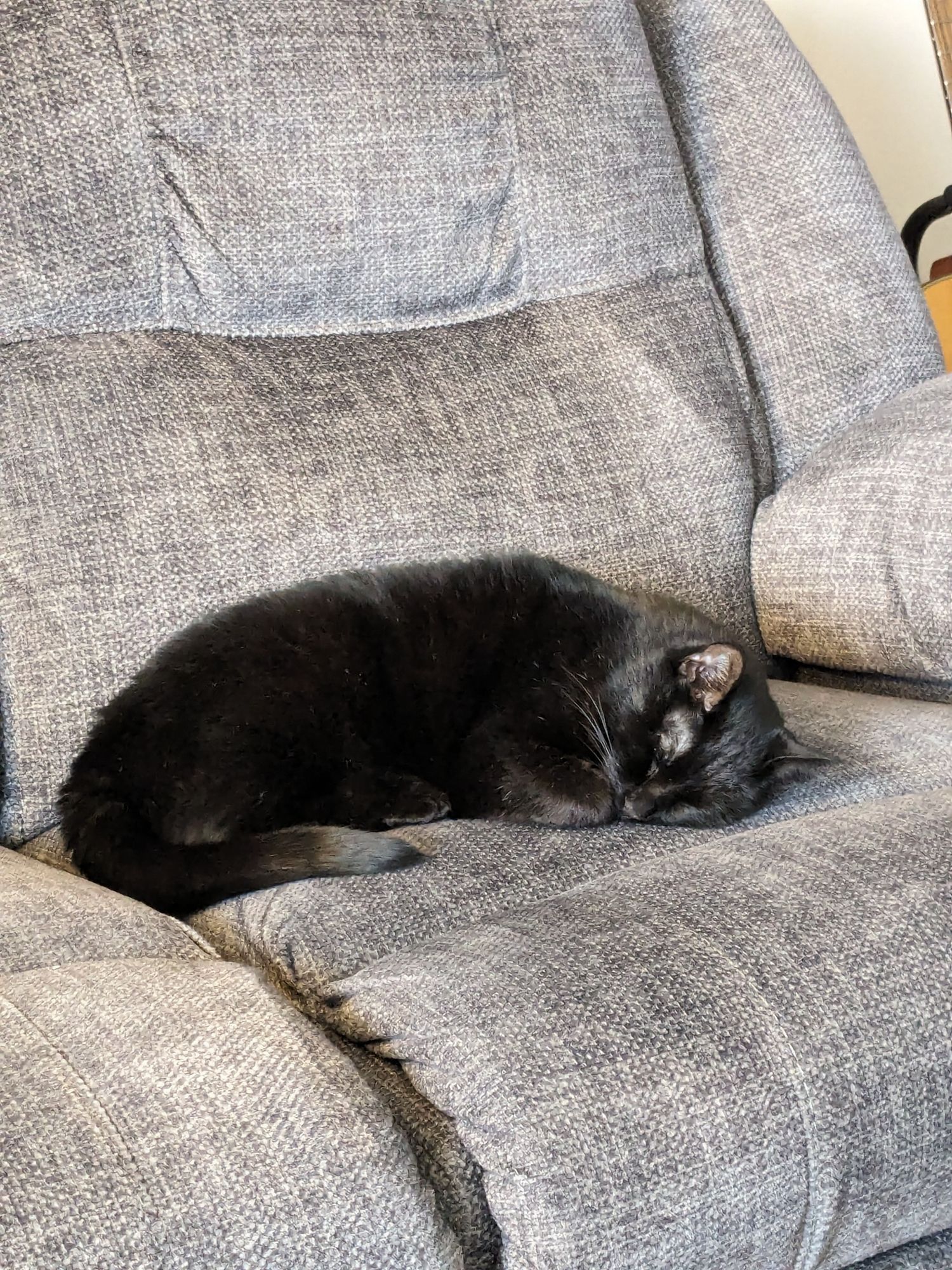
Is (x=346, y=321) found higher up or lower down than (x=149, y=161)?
lower down

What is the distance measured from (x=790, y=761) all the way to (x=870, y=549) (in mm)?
346

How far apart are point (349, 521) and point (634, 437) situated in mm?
432

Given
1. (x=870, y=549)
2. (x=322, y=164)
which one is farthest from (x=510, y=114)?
(x=870, y=549)

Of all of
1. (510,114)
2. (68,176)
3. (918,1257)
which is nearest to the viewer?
(918,1257)

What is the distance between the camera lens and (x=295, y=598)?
4.32ft

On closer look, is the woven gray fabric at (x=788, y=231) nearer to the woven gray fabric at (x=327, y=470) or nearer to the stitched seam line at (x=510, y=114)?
the woven gray fabric at (x=327, y=470)

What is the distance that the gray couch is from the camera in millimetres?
724

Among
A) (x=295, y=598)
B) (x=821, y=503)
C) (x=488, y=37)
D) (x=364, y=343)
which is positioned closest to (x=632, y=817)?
(x=295, y=598)

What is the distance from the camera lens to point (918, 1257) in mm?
917

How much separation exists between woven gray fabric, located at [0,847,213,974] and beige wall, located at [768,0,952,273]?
2409 mm

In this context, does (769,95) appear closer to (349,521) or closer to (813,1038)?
(349,521)

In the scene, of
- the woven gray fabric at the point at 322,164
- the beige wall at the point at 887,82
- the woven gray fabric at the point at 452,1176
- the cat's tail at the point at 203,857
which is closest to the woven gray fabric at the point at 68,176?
the woven gray fabric at the point at 322,164

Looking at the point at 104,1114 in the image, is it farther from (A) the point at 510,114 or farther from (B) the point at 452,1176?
(A) the point at 510,114

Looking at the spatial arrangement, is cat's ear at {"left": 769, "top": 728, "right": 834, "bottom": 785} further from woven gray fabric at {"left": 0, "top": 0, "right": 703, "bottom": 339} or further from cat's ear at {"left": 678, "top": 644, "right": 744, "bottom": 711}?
woven gray fabric at {"left": 0, "top": 0, "right": 703, "bottom": 339}
